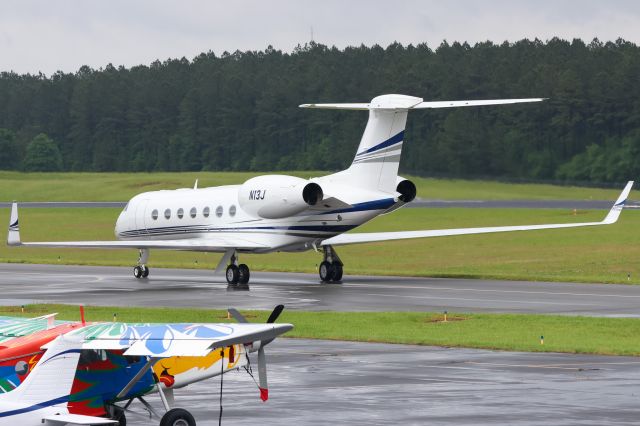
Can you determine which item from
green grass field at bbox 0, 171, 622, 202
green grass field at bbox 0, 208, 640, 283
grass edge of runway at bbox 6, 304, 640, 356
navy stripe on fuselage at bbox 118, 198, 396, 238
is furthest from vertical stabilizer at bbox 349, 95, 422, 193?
green grass field at bbox 0, 171, 622, 202

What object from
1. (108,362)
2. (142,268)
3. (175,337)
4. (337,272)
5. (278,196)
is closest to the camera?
(175,337)

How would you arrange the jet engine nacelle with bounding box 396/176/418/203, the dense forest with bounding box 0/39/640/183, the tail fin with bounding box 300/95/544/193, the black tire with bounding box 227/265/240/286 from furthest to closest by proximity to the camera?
the dense forest with bounding box 0/39/640/183 → the black tire with bounding box 227/265/240/286 → the jet engine nacelle with bounding box 396/176/418/203 → the tail fin with bounding box 300/95/544/193

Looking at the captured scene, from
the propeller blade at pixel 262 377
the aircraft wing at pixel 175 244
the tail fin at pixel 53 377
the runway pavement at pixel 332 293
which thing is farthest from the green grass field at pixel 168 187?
the tail fin at pixel 53 377

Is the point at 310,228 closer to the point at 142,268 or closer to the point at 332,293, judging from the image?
the point at 332,293

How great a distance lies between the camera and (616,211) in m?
44.2

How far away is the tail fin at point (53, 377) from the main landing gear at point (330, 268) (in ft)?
103

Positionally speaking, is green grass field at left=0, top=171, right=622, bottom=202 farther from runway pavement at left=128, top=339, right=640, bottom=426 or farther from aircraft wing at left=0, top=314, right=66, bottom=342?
aircraft wing at left=0, top=314, right=66, bottom=342

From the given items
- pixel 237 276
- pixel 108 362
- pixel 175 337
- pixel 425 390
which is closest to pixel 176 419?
pixel 108 362

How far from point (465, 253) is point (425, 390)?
139 ft

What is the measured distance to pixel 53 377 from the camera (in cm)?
1545

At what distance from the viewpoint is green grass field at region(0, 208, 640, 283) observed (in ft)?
177

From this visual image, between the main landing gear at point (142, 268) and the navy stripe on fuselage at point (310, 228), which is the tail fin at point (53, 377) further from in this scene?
the main landing gear at point (142, 268)

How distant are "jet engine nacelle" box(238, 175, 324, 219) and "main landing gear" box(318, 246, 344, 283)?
2.95 meters

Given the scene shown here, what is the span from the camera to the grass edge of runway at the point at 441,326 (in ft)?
91.1
